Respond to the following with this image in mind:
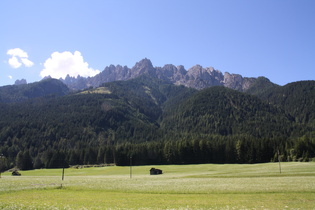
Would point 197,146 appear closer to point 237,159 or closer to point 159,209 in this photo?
point 237,159

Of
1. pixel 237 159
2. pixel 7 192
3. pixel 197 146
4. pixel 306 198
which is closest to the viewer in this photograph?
pixel 306 198

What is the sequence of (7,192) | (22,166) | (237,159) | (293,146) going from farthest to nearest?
(22,166)
(237,159)
(293,146)
(7,192)

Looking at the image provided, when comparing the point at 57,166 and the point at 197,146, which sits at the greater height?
the point at 197,146

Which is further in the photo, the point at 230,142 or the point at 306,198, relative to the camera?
the point at 230,142

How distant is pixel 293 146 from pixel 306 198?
111 m

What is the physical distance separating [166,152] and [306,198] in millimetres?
124982

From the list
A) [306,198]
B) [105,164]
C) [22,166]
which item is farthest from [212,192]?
[22,166]

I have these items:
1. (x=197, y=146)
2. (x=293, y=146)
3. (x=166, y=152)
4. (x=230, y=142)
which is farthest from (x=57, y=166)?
(x=293, y=146)

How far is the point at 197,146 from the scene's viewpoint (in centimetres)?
15125

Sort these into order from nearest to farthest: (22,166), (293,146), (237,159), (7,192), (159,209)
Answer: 1. (159,209)
2. (7,192)
3. (293,146)
4. (237,159)
5. (22,166)

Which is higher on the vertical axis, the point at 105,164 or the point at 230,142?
the point at 230,142

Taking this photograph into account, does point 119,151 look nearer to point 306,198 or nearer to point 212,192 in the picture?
point 212,192

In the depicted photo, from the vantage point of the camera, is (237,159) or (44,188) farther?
(237,159)

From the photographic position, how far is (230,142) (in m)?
149
